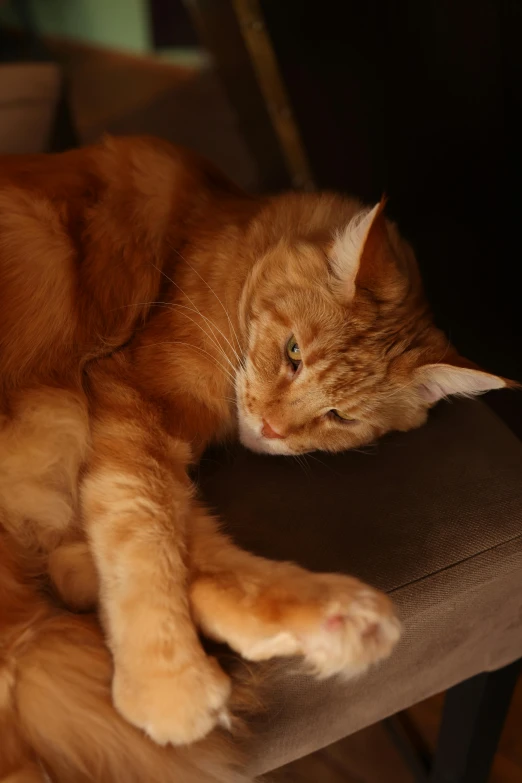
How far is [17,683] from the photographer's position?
0.82m

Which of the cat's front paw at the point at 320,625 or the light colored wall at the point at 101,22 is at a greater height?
the light colored wall at the point at 101,22

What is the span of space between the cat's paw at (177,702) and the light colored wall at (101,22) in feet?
10.4

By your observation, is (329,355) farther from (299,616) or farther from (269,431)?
(299,616)

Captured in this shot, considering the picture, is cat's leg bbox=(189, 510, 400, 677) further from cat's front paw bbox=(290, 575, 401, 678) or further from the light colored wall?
the light colored wall

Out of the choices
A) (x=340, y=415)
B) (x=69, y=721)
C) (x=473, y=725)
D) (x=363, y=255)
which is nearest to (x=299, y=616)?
(x=69, y=721)

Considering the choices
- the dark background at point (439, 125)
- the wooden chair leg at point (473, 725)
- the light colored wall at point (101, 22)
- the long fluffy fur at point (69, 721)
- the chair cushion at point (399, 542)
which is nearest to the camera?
the long fluffy fur at point (69, 721)

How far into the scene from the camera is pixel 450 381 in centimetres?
111

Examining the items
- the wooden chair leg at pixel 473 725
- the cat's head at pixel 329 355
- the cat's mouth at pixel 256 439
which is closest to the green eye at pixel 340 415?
the cat's head at pixel 329 355

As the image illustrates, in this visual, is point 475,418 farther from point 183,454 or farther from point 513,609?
point 183,454

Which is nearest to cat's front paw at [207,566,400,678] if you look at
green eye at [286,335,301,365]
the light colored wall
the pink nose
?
the pink nose

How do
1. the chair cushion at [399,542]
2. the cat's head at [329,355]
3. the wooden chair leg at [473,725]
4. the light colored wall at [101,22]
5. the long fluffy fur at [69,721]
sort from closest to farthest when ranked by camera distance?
the long fluffy fur at [69,721]
the chair cushion at [399,542]
the cat's head at [329,355]
the wooden chair leg at [473,725]
the light colored wall at [101,22]

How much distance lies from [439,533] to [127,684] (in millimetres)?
533

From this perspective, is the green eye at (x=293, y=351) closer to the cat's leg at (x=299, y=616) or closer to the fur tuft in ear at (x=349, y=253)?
the fur tuft in ear at (x=349, y=253)

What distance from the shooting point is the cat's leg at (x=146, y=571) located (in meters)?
0.82
